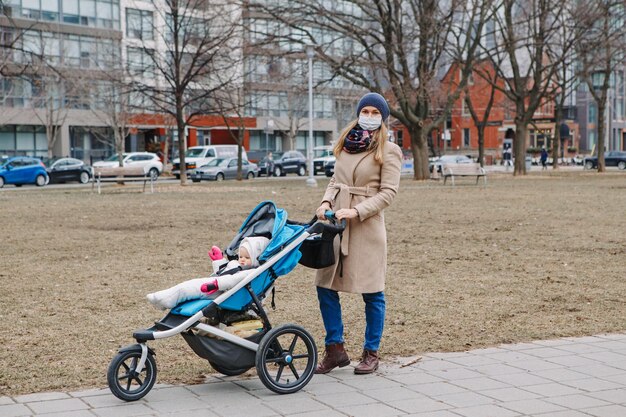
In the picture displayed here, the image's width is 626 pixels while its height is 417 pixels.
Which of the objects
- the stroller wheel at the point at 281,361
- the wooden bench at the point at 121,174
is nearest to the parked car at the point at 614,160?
the wooden bench at the point at 121,174

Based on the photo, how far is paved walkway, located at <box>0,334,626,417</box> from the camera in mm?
5090

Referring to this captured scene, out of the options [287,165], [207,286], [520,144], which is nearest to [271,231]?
[207,286]

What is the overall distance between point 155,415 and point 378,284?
1.77m

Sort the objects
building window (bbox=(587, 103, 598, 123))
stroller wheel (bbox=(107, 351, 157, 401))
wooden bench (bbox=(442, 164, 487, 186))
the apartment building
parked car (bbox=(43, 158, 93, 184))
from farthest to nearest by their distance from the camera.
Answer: building window (bbox=(587, 103, 598, 123)) → the apartment building → parked car (bbox=(43, 158, 93, 184)) → wooden bench (bbox=(442, 164, 487, 186)) → stroller wheel (bbox=(107, 351, 157, 401))

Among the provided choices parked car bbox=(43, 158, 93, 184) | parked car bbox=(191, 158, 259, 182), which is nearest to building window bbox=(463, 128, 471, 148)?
parked car bbox=(191, 158, 259, 182)

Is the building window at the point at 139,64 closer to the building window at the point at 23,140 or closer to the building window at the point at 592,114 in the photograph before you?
the building window at the point at 23,140

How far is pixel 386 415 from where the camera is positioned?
16.5 ft

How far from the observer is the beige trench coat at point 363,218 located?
19.7 feet

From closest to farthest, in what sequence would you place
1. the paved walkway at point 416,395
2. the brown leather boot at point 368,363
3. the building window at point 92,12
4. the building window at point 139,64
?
the paved walkway at point 416,395
the brown leather boot at point 368,363
the building window at point 139,64
the building window at point 92,12

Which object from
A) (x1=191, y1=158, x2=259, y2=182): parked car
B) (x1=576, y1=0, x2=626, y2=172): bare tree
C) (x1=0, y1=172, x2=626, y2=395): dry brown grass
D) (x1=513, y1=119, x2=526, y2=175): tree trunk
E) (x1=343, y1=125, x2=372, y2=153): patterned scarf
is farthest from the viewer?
(x1=191, y1=158, x2=259, y2=182): parked car

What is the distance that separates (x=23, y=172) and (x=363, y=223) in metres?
38.2

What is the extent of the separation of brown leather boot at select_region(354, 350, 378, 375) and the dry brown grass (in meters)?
0.50

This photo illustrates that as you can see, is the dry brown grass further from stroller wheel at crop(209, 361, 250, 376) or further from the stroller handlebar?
the stroller handlebar

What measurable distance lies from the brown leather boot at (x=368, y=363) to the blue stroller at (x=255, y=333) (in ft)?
1.34
